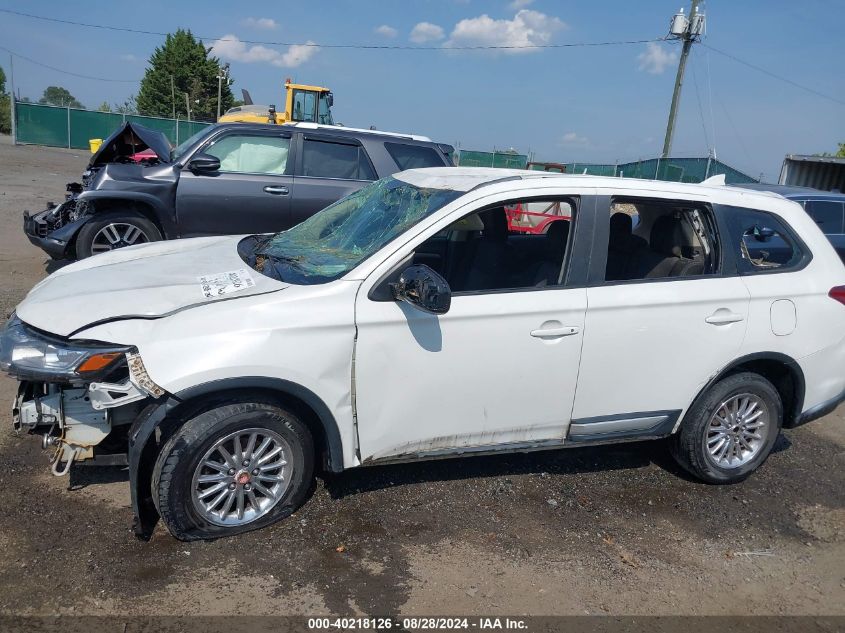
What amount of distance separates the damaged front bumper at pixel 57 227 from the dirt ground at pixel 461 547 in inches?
118

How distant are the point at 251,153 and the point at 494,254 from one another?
15.7ft

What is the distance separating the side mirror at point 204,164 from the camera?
292 inches

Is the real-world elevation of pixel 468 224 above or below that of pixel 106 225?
above

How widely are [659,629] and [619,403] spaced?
49.9 inches

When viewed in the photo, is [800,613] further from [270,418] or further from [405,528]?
[270,418]

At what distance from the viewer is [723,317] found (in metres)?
4.04

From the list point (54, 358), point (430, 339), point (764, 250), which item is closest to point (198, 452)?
point (54, 358)

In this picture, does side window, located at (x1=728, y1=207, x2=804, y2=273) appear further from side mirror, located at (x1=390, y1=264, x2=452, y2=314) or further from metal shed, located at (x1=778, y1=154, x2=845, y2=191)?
metal shed, located at (x1=778, y1=154, x2=845, y2=191)

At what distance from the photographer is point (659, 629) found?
3053 millimetres

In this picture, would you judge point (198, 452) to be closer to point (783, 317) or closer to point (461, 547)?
point (461, 547)

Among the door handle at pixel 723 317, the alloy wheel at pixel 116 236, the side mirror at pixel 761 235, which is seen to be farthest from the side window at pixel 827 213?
the alloy wheel at pixel 116 236

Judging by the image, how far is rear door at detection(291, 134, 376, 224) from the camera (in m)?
7.99

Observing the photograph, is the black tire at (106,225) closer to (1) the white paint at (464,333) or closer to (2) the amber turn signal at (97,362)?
(1) the white paint at (464,333)

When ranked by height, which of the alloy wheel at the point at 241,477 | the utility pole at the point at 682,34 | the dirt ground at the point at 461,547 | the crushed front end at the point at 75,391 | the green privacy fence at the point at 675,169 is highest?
the utility pole at the point at 682,34
